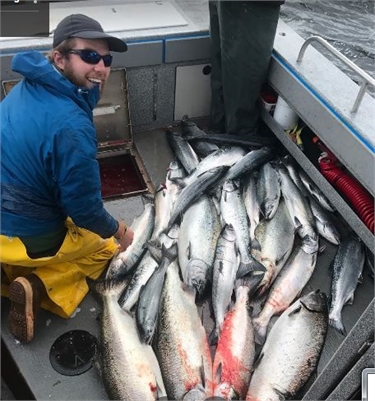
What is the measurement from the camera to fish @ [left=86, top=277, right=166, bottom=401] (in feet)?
9.24

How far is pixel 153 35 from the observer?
4492mm

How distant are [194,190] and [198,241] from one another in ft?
1.94

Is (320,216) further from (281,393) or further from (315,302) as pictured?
(281,393)

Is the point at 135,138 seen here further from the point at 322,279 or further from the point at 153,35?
the point at 322,279

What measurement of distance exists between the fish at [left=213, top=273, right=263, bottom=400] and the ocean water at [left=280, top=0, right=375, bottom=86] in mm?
2592

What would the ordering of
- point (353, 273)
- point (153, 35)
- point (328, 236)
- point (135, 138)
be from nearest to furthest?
point (353, 273) → point (328, 236) → point (153, 35) → point (135, 138)

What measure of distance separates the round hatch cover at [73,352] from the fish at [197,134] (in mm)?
2260

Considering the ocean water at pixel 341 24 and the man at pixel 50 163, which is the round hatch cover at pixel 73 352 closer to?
the man at pixel 50 163

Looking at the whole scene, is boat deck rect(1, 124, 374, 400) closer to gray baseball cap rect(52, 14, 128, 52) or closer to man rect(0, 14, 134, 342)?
man rect(0, 14, 134, 342)

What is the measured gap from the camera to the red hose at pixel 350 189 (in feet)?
11.7

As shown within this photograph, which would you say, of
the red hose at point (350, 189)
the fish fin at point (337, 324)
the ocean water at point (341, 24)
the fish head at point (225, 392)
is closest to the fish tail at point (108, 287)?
the fish head at point (225, 392)

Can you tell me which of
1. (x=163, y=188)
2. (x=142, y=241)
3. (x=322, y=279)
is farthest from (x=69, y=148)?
(x=322, y=279)

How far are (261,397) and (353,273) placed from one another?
135 cm

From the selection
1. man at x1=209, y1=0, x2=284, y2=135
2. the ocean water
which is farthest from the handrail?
the ocean water
